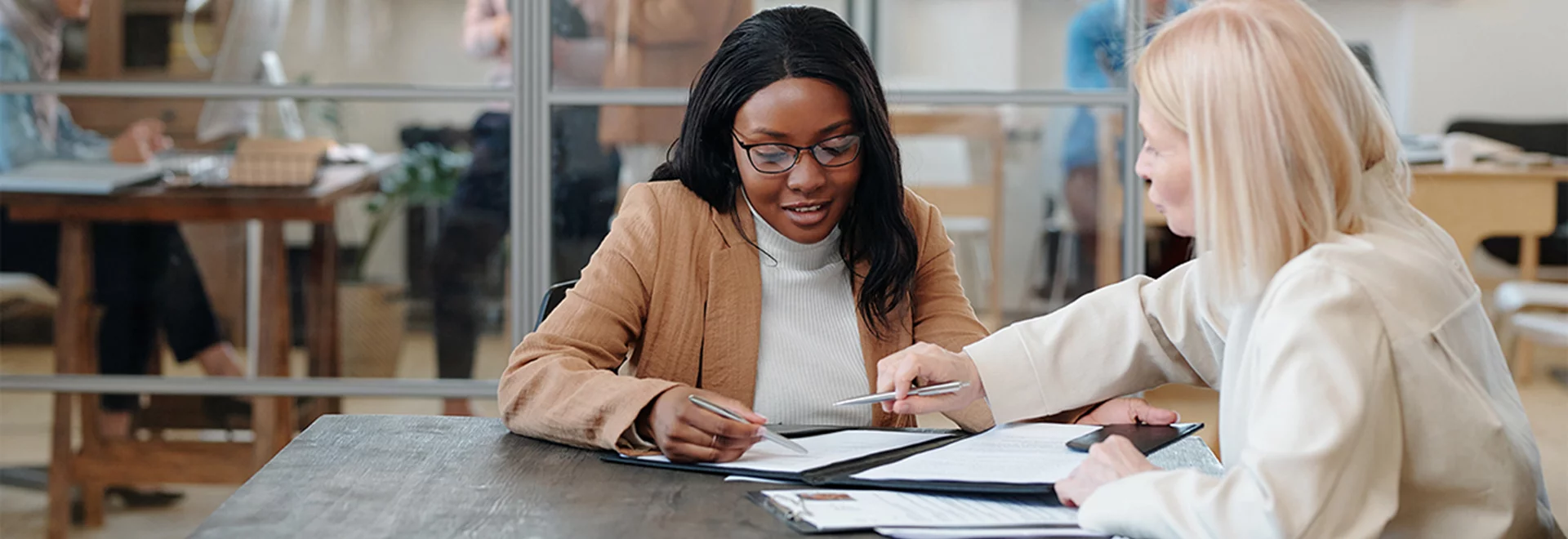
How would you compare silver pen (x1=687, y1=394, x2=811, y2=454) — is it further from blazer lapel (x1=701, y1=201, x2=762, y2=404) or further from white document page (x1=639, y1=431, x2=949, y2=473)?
blazer lapel (x1=701, y1=201, x2=762, y2=404)

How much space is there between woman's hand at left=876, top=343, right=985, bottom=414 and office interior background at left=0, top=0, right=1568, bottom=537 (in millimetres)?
1745

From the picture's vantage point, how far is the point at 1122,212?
10.5 feet

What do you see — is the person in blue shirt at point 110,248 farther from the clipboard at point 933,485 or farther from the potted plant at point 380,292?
the clipboard at point 933,485

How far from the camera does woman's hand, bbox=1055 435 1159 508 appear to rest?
1.08 metres

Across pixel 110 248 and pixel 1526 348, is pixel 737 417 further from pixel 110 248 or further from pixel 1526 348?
Answer: pixel 1526 348

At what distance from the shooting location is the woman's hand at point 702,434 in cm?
127

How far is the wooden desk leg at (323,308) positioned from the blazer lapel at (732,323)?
6.35 ft

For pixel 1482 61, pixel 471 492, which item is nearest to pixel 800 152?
pixel 471 492

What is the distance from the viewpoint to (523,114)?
3170mm

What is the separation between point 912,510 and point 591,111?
224cm

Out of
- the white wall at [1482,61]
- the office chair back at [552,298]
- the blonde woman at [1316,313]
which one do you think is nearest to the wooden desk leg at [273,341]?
the office chair back at [552,298]

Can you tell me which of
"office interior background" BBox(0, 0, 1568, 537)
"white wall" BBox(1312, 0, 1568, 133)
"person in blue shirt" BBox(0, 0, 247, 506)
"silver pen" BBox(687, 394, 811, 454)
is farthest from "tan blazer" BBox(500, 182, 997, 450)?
"white wall" BBox(1312, 0, 1568, 133)

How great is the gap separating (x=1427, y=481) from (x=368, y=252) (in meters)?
2.80

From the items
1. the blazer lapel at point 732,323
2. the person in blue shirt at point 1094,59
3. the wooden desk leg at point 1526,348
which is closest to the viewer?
the blazer lapel at point 732,323
